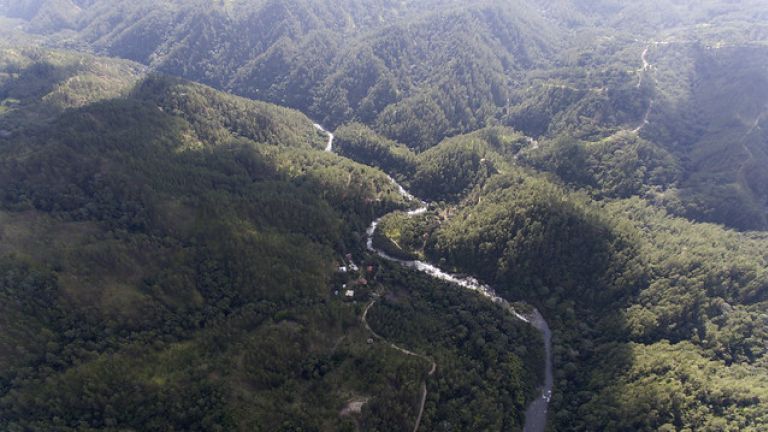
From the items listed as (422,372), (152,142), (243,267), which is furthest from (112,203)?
(422,372)

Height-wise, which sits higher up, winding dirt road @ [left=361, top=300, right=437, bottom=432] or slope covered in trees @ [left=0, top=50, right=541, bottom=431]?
slope covered in trees @ [left=0, top=50, right=541, bottom=431]

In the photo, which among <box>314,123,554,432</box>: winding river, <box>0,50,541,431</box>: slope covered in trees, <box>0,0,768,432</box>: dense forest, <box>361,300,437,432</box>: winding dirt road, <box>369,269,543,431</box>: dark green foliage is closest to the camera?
<box>0,50,541,431</box>: slope covered in trees

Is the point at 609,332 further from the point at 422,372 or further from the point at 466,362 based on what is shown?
the point at 422,372

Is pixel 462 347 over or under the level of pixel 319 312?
under

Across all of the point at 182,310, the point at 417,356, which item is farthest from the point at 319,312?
the point at 182,310

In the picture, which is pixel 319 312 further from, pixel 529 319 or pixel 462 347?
pixel 529 319

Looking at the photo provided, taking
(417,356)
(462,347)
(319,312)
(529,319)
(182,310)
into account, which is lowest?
(529,319)

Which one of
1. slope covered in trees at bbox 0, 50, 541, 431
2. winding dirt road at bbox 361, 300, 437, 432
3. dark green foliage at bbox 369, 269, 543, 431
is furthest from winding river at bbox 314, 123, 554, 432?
winding dirt road at bbox 361, 300, 437, 432

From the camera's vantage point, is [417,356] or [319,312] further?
[319,312]

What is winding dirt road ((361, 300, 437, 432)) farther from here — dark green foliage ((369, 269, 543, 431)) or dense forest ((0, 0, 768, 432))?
dark green foliage ((369, 269, 543, 431))

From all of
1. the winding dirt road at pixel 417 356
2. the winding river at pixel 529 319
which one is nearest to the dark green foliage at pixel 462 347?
the winding dirt road at pixel 417 356

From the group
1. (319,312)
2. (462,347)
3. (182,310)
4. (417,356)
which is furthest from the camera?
(462,347)
